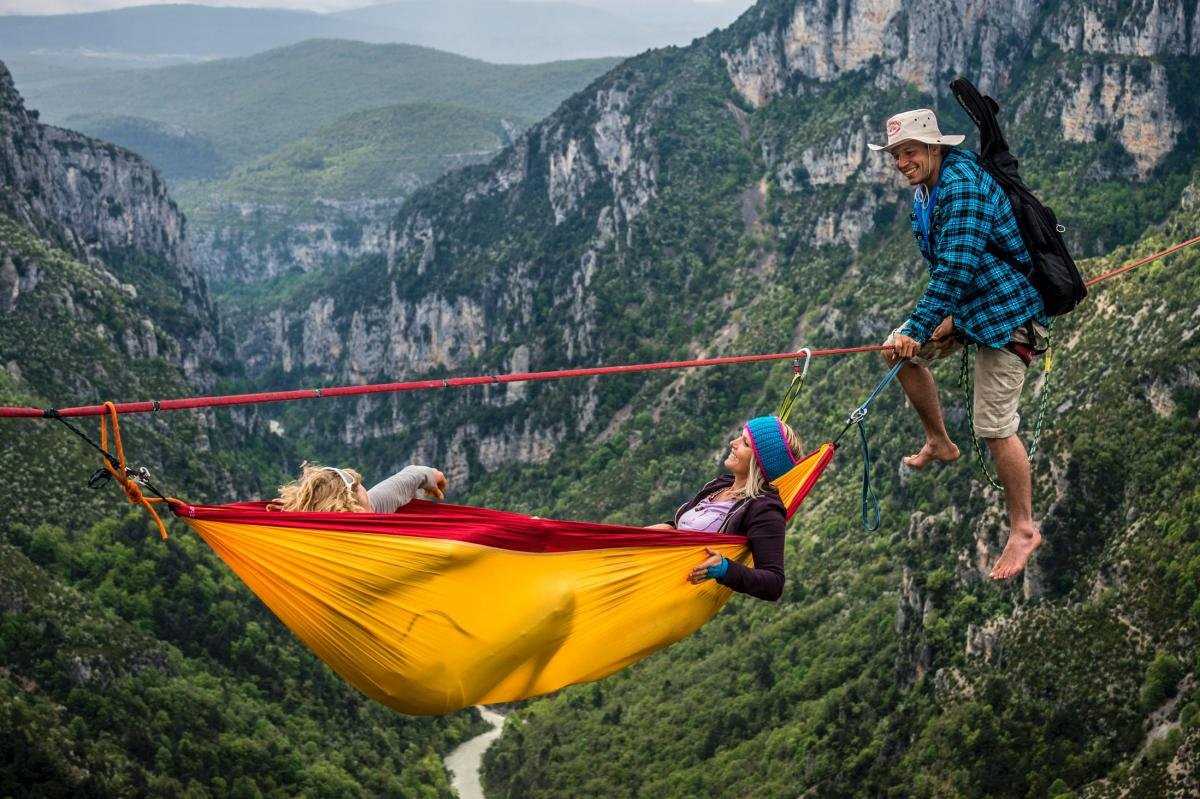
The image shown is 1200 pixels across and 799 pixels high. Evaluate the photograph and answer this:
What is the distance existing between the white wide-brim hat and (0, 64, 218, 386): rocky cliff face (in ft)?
361

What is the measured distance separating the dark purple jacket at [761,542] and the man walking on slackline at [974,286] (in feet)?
6.35

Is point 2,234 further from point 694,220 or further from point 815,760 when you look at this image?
point 815,760

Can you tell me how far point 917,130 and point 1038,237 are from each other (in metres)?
1.31

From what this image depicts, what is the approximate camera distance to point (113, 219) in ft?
580

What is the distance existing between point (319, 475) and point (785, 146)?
441 feet

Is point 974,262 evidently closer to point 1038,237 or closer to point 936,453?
point 1038,237

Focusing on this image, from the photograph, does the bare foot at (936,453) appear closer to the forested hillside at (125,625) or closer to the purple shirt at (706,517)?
the purple shirt at (706,517)

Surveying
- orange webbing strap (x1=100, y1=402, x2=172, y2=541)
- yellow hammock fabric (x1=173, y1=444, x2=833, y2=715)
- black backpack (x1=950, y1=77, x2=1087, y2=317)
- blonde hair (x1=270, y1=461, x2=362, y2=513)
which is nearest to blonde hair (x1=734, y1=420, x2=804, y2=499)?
yellow hammock fabric (x1=173, y1=444, x2=833, y2=715)

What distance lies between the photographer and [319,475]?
10289mm

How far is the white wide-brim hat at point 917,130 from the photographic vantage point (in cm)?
1048

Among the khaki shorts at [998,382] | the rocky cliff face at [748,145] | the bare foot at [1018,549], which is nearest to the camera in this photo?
the khaki shorts at [998,382]

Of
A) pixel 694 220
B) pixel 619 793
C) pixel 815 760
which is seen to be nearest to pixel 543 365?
pixel 694 220

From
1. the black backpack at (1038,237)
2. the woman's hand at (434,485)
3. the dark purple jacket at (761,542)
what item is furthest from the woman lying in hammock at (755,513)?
the black backpack at (1038,237)

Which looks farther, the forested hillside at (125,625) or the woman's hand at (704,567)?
the forested hillside at (125,625)
